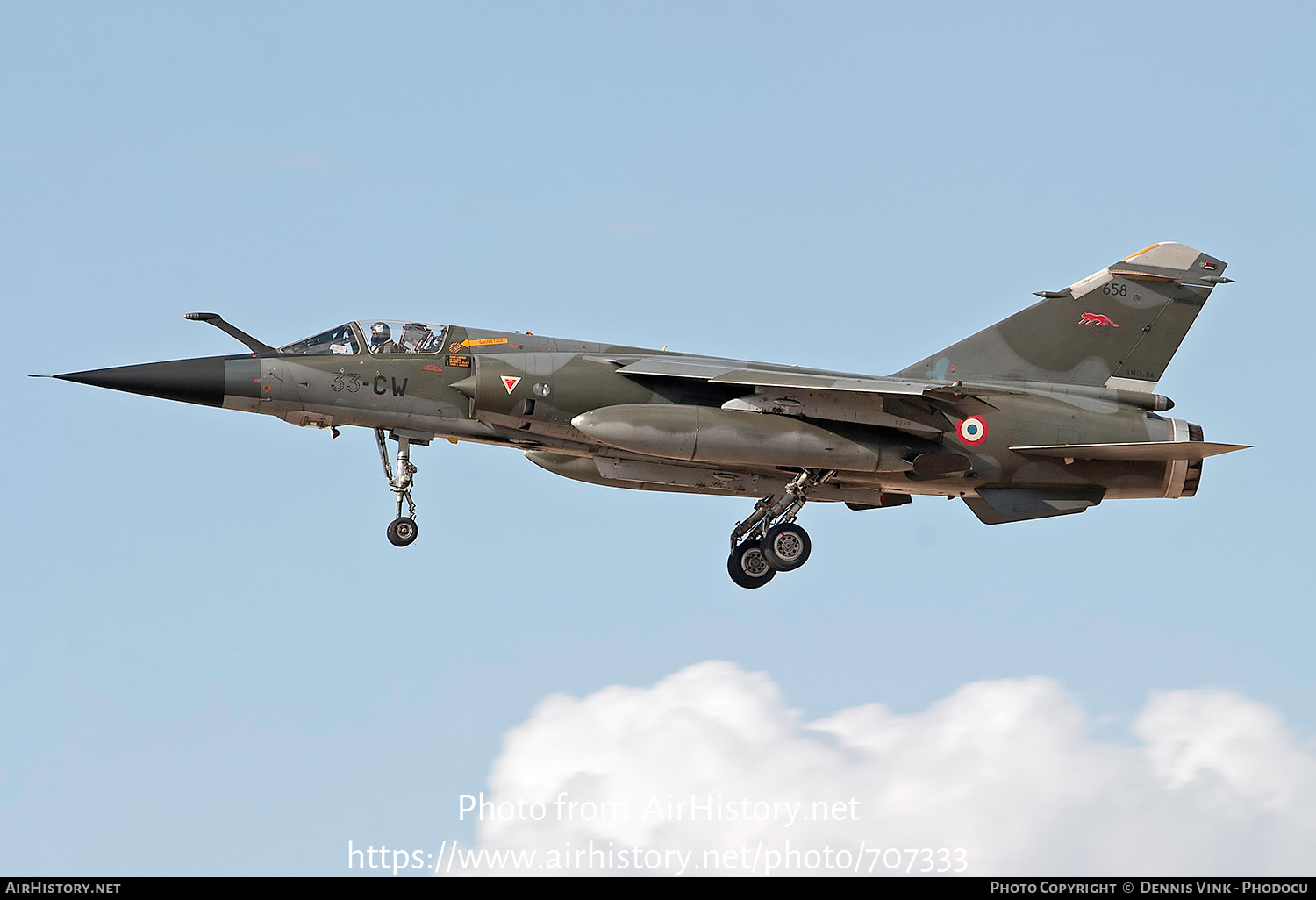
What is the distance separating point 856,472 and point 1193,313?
21.6 ft

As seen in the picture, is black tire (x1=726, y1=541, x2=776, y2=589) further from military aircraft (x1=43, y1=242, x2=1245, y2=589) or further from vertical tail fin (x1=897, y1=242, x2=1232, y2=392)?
vertical tail fin (x1=897, y1=242, x2=1232, y2=392)

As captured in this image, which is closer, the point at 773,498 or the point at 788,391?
the point at 788,391

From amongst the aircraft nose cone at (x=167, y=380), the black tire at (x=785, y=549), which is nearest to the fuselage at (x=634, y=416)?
the aircraft nose cone at (x=167, y=380)

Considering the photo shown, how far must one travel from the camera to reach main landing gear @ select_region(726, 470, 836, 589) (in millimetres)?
24359

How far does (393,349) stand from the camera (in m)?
22.8

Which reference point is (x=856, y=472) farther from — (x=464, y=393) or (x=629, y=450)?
(x=464, y=393)

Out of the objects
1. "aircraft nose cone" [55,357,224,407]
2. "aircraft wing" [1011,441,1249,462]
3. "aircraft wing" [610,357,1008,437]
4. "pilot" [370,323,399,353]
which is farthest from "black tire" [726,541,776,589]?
"aircraft nose cone" [55,357,224,407]

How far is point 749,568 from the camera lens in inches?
979

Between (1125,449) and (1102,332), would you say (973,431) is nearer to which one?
(1125,449)

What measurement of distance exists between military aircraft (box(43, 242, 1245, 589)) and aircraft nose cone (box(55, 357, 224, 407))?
0.02 metres
